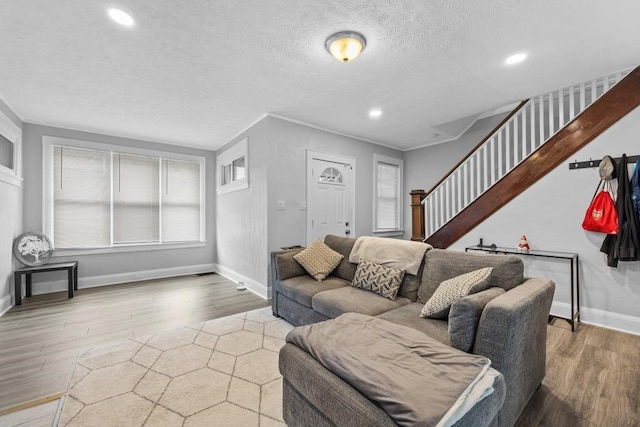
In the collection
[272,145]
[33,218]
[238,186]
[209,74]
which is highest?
[209,74]

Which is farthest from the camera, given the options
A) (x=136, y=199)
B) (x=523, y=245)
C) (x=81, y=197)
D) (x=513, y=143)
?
(x=136, y=199)

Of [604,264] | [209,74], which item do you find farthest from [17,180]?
[604,264]

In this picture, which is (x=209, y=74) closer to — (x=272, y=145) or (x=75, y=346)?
(x=272, y=145)

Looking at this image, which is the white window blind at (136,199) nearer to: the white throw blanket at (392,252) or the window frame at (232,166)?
the window frame at (232,166)

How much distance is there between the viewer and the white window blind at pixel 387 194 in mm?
5504

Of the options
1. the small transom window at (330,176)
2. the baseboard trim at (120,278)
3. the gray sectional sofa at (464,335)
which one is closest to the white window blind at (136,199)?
the baseboard trim at (120,278)

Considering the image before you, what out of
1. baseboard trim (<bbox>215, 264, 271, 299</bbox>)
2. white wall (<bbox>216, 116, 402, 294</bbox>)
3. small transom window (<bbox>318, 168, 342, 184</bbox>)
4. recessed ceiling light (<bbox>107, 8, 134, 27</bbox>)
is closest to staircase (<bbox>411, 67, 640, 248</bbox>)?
small transom window (<bbox>318, 168, 342, 184</bbox>)

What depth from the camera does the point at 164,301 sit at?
12.5 ft

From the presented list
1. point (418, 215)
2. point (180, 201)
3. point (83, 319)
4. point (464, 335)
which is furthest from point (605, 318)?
point (180, 201)

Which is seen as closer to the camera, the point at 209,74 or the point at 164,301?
the point at 209,74

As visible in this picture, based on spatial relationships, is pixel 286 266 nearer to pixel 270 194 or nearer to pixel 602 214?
pixel 270 194

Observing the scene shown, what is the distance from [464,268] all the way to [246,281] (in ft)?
11.2

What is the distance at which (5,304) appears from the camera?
136 inches

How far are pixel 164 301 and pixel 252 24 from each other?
3566mm
